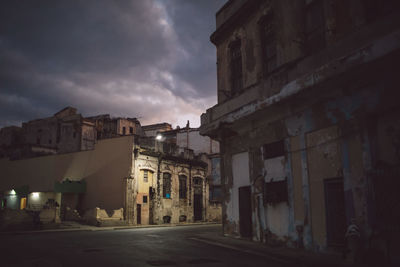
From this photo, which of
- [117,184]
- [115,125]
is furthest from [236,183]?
[115,125]

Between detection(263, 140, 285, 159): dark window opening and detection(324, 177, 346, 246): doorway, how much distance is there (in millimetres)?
2175

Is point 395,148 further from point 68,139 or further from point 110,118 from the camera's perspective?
point 110,118

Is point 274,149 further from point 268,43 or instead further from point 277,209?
point 268,43

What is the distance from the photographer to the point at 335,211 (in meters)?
9.30

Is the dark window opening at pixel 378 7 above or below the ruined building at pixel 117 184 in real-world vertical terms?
above

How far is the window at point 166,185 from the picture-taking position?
1232 inches

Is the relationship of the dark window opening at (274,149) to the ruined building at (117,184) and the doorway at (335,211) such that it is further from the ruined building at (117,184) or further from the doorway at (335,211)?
the ruined building at (117,184)

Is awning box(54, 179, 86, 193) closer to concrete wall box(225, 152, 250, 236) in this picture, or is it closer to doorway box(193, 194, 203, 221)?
doorway box(193, 194, 203, 221)

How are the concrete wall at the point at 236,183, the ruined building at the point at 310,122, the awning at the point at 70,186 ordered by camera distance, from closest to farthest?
the ruined building at the point at 310,122
the concrete wall at the point at 236,183
the awning at the point at 70,186

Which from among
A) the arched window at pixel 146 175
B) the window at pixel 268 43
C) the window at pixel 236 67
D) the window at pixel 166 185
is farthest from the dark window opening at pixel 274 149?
the window at pixel 166 185

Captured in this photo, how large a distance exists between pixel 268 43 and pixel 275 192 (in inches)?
210

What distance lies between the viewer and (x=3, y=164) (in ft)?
118

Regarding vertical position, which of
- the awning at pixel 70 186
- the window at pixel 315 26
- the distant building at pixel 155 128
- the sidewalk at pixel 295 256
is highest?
the distant building at pixel 155 128

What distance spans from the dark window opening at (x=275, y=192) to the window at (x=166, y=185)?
66.2 feet
